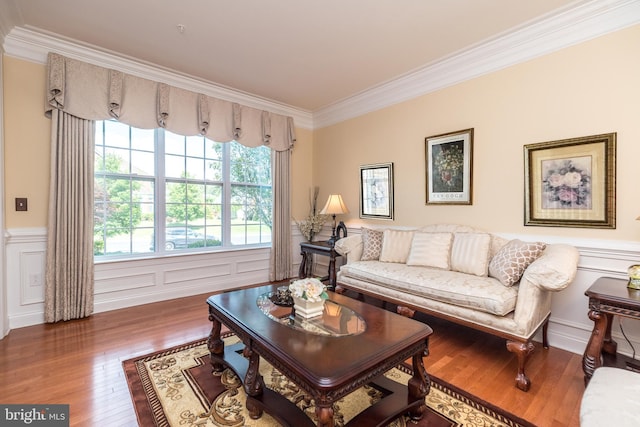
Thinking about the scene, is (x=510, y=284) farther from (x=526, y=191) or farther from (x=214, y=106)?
(x=214, y=106)

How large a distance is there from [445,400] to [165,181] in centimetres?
367

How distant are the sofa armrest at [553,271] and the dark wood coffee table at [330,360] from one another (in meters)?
0.99

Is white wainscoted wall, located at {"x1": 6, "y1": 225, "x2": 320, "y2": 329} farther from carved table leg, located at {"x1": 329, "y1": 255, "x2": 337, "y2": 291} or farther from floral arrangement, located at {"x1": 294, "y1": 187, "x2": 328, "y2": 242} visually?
carved table leg, located at {"x1": 329, "y1": 255, "x2": 337, "y2": 291}

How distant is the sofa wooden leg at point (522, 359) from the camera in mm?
1911

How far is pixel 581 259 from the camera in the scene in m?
2.42

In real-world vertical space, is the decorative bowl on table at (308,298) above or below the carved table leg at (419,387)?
above

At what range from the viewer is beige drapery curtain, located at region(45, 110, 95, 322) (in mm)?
2863

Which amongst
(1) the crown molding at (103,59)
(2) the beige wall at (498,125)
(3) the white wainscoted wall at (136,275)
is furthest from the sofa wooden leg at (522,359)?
(1) the crown molding at (103,59)

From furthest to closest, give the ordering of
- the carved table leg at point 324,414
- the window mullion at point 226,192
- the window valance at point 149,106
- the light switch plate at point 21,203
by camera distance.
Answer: the window mullion at point 226,192, the window valance at point 149,106, the light switch plate at point 21,203, the carved table leg at point 324,414

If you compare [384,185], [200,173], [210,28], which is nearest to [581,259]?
[384,185]

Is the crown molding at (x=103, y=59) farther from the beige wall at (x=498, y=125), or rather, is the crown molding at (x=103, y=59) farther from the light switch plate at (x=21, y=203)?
the light switch plate at (x=21, y=203)

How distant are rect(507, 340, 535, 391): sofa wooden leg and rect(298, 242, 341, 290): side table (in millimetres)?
2116

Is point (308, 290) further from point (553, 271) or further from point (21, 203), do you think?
point (21, 203)

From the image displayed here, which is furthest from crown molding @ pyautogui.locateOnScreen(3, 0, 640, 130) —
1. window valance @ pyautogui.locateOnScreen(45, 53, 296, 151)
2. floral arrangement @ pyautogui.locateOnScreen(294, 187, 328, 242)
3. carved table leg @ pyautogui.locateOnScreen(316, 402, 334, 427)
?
carved table leg @ pyautogui.locateOnScreen(316, 402, 334, 427)
